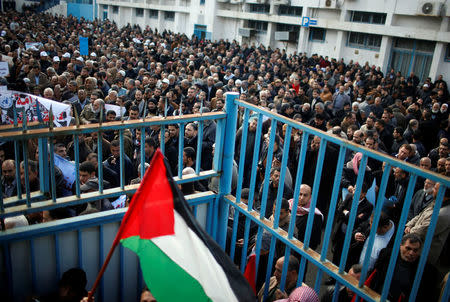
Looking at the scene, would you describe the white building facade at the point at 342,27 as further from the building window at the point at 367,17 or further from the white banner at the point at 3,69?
the white banner at the point at 3,69

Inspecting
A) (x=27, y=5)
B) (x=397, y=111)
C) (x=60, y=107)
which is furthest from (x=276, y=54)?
(x=27, y=5)

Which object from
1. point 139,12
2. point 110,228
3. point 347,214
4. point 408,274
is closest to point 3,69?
point 110,228

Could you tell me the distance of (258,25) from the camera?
26.8 metres

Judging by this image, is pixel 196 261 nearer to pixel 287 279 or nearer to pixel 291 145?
pixel 287 279

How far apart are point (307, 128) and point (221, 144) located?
2.87 ft

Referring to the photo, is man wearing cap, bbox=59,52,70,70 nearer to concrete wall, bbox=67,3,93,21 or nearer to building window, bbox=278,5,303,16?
building window, bbox=278,5,303,16

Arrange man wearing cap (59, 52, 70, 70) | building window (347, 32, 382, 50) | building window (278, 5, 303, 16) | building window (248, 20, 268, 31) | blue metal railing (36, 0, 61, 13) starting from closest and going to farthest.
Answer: man wearing cap (59, 52, 70, 70)
building window (347, 32, 382, 50)
building window (278, 5, 303, 16)
building window (248, 20, 268, 31)
blue metal railing (36, 0, 61, 13)

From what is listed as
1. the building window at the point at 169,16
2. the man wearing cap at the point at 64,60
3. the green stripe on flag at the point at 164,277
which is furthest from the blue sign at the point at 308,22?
the green stripe on flag at the point at 164,277

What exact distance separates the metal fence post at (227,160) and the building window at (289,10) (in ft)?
72.1

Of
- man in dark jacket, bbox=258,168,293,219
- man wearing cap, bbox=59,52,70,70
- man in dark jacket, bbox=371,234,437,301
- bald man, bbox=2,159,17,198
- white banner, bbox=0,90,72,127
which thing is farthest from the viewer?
man wearing cap, bbox=59,52,70,70

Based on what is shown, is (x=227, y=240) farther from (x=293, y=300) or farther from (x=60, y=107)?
(x=60, y=107)

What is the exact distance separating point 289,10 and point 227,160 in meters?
23.1

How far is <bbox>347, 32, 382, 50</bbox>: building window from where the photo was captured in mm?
19453

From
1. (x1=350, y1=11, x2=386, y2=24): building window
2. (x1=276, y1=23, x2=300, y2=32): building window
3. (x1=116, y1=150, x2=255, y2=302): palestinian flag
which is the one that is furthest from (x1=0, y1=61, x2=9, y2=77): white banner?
(x1=276, y1=23, x2=300, y2=32): building window
